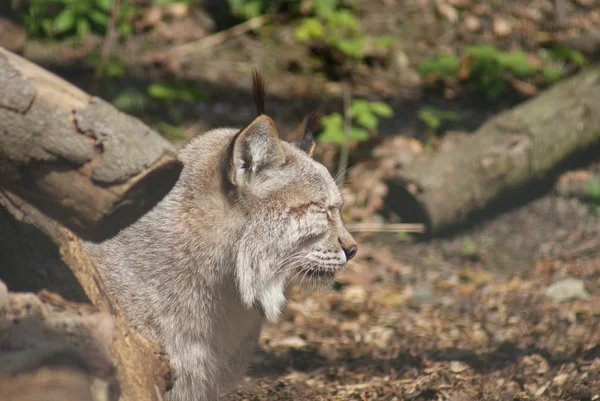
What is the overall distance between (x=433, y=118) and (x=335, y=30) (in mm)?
1771

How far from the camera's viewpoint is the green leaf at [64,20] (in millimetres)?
7062

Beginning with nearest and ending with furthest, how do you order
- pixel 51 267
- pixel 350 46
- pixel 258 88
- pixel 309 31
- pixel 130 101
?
pixel 51 267, pixel 258 88, pixel 130 101, pixel 350 46, pixel 309 31

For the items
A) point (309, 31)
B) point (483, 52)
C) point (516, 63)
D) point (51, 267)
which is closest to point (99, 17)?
point (309, 31)

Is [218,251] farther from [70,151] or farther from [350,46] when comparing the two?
[350,46]

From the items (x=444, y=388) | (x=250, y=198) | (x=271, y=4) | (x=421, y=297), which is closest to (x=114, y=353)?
(x=250, y=198)

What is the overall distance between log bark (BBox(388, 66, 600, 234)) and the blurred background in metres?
0.01

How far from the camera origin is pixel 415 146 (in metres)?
6.97

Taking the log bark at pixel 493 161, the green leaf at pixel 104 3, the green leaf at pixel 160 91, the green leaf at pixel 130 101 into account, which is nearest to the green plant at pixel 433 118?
the log bark at pixel 493 161

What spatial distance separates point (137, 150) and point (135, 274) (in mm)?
1120

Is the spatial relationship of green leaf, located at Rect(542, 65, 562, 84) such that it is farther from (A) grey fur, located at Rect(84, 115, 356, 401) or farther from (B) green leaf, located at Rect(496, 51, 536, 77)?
(A) grey fur, located at Rect(84, 115, 356, 401)

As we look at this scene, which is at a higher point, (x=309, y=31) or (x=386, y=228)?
(x=309, y=31)

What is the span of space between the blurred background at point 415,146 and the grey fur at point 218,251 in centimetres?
73

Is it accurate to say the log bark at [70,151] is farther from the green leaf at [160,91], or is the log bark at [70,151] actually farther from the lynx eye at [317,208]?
the green leaf at [160,91]

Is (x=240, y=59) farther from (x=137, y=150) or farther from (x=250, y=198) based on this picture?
(x=137, y=150)
